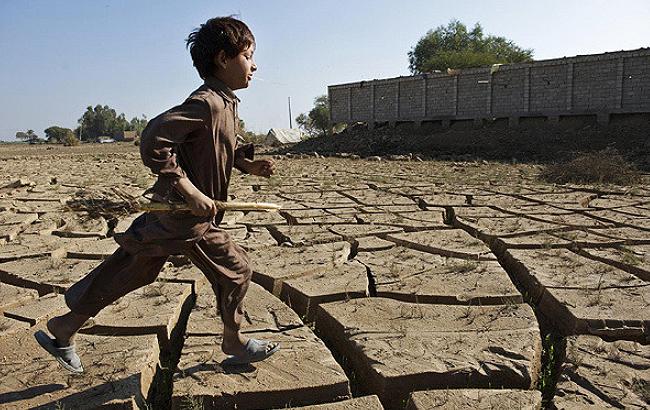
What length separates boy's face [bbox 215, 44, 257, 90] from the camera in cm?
181

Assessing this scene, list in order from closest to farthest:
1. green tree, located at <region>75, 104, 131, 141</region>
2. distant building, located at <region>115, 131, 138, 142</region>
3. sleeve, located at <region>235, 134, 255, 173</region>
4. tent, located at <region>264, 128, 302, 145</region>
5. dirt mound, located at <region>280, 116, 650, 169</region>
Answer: sleeve, located at <region>235, 134, 255, 173</region>
dirt mound, located at <region>280, 116, 650, 169</region>
tent, located at <region>264, 128, 302, 145</region>
distant building, located at <region>115, 131, 138, 142</region>
green tree, located at <region>75, 104, 131, 141</region>

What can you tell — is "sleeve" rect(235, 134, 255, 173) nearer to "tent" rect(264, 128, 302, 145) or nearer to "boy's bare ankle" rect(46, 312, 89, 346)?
"boy's bare ankle" rect(46, 312, 89, 346)

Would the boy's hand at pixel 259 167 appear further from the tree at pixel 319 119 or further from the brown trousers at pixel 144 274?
the tree at pixel 319 119

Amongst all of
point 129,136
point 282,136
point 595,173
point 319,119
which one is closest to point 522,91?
point 595,173

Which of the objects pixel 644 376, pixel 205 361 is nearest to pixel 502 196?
pixel 644 376

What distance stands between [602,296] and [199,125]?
80.9 inches

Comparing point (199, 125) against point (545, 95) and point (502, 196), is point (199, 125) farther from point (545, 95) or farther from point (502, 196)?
point (545, 95)

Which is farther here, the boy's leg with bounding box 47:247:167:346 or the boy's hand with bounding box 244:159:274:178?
the boy's hand with bounding box 244:159:274:178

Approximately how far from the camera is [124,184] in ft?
24.5

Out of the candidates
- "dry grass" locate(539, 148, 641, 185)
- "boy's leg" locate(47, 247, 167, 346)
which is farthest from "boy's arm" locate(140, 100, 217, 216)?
"dry grass" locate(539, 148, 641, 185)

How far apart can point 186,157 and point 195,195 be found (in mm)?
172

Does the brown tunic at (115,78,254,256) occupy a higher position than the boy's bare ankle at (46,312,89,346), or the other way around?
the brown tunic at (115,78,254,256)

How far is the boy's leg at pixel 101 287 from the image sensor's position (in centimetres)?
184

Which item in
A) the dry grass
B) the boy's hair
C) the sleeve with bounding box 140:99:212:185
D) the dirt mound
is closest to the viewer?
the sleeve with bounding box 140:99:212:185
